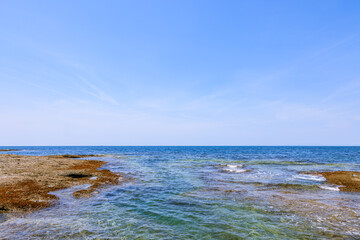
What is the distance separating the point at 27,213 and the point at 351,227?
17908 mm

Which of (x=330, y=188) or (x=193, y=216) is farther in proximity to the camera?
(x=330, y=188)

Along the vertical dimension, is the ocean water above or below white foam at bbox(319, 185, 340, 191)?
above

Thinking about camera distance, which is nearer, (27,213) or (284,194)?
(27,213)

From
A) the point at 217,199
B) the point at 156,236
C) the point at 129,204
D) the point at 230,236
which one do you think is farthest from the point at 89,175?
the point at 230,236

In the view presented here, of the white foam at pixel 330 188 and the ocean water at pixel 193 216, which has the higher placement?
the ocean water at pixel 193 216

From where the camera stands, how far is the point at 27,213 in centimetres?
1193

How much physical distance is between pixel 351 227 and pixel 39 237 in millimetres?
15269

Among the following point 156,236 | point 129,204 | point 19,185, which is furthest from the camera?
point 19,185

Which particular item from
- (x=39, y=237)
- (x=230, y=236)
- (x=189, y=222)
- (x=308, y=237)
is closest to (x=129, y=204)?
(x=189, y=222)

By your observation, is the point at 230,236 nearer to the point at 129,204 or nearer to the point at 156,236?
the point at 156,236

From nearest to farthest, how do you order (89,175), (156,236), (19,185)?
(156,236) < (19,185) < (89,175)

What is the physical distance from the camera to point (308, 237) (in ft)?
31.7

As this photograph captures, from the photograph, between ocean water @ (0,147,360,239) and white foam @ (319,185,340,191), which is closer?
ocean water @ (0,147,360,239)

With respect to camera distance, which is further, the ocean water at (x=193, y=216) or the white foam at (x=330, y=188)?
the white foam at (x=330, y=188)
